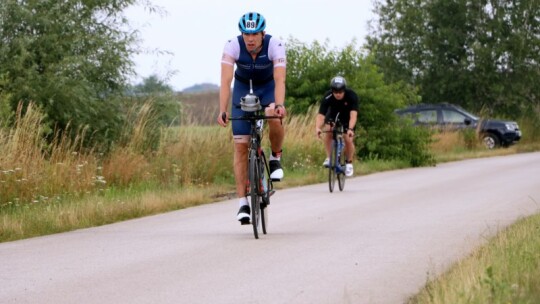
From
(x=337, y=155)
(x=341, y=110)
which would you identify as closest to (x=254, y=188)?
(x=337, y=155)

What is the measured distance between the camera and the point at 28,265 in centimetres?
1013

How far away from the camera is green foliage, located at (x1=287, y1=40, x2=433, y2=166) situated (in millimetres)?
28875

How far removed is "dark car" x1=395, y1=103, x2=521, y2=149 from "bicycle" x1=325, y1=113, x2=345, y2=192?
20.7 meters

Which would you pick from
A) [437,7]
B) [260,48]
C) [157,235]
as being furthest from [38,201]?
[437,7]

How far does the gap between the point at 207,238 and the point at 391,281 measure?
11.7 feet

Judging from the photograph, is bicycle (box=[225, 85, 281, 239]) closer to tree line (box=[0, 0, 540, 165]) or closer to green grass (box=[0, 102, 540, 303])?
green grass (box=[0, 102, 540, 303])

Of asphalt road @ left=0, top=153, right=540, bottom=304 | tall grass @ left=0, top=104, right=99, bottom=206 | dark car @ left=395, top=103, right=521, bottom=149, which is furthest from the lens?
dark car @ left=395, top=103, right=521, bottom=149

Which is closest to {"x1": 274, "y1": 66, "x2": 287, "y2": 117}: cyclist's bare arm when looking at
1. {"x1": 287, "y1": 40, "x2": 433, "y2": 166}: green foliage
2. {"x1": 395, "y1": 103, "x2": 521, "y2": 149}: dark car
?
{"x1": 287, "y1": 40, "x2": 433, "y2": 166}: green foliage

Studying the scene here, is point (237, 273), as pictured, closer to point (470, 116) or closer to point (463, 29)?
point (470, 116)

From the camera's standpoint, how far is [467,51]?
47.3 m

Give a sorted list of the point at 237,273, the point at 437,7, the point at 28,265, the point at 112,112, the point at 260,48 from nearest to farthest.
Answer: the point at 237,273
the point at 28,265
the point at 260,48
the point at 112,112
the point at 437,7

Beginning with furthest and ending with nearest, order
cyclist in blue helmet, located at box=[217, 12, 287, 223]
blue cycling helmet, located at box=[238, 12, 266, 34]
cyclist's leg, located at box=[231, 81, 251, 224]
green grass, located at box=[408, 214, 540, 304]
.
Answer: cyclist's leg, located at box=[231, 81, 251, 224] → cyclist in blue helmet, located at box=[217, 12, 287, 223] → blue cycling helmet, located at box=[238, 12, 266, 34] → green grass, located at box=[408, 214, 540, 304]

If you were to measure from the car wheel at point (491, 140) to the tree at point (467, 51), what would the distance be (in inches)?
151

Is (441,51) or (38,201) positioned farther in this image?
(441,51)
